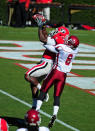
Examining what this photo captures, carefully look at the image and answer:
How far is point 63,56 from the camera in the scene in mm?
10547

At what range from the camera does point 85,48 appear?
24.0 meters

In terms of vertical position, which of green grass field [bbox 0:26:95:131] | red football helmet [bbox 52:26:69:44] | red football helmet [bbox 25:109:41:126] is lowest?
green grass field [bbox 0:26:95:131]

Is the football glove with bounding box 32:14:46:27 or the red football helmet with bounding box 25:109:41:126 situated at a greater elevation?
the football glove with bounding box 32:14:46:27

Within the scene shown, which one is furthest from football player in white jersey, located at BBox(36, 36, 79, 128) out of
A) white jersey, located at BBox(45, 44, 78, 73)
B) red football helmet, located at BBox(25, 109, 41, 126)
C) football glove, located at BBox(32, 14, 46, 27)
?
red football helmet, located at BBox(25, 109, 41, 126)

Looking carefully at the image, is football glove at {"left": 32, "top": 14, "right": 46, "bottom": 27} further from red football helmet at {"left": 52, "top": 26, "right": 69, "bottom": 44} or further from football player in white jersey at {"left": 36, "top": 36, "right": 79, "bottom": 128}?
football player in white jersey at {"left": 36, "top": 36, "right": 79, "bottom": 128}

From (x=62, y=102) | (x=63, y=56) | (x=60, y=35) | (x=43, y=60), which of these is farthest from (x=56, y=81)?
(x=62, y=102)

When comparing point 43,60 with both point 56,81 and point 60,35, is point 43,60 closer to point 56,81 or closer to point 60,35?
point 60,35

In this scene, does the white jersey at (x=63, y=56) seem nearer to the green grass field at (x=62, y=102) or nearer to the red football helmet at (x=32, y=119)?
the green grass field at (x=62, y=102)

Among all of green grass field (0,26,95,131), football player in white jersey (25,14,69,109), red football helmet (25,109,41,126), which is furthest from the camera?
football player in white jersey (25,14,69,109)

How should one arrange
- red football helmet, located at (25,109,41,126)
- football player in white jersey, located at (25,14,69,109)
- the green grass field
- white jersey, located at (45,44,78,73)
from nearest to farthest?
red football helmet, located at (25,109,41,126)
white jersey, located at (45,44,78,73)
the green grass field
football player in white jersey, located at (25,14,69,109)

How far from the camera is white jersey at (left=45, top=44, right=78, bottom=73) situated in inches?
414

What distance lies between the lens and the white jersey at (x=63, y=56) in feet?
34.5

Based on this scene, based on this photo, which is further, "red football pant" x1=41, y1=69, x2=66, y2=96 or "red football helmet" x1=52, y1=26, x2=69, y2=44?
"red football helmet" x1=52, y1=26, x2=69, y2=44

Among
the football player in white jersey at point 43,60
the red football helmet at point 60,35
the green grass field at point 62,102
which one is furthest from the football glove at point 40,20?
the green grass field at point 62,102
